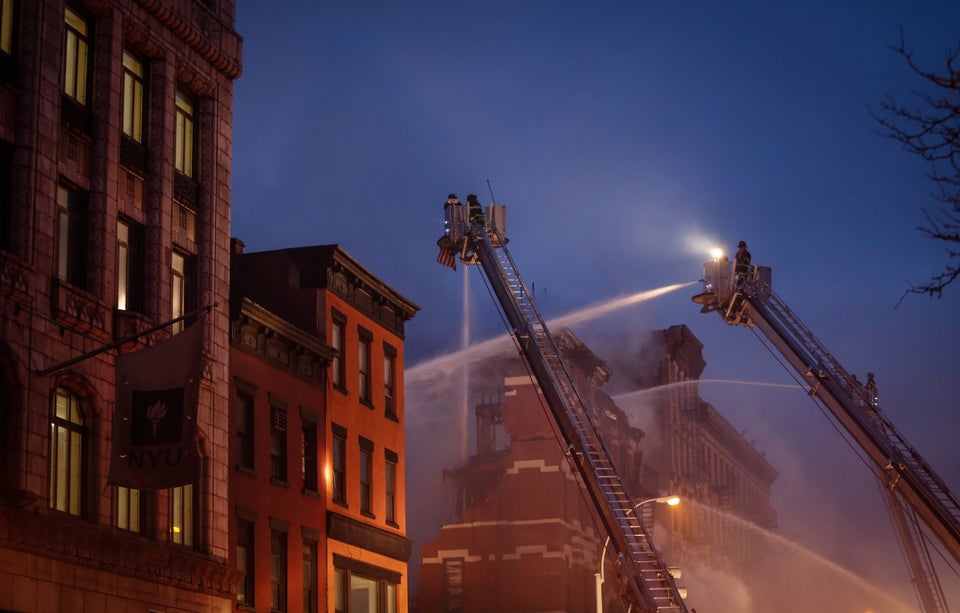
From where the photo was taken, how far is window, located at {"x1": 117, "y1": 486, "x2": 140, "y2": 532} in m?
26.0

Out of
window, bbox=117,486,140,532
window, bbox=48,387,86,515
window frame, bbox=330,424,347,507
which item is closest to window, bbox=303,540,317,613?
window frame, bbox=330,424,347,507

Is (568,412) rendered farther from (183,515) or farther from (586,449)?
(183,515)

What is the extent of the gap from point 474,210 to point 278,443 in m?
7.37

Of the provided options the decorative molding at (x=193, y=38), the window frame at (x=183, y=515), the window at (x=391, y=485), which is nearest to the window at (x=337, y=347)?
the window at (x=391, y=485)

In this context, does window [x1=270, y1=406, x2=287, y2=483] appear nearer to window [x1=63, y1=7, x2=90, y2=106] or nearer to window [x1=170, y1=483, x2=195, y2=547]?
window [x1=170, y1=483, x2=195, y2=547]

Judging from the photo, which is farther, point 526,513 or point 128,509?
point 526,513

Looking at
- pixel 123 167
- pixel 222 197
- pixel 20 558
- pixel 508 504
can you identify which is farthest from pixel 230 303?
pixel 508 504

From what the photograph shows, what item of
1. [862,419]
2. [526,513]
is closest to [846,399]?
[862,419]

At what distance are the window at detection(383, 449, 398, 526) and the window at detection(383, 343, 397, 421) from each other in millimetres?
1199

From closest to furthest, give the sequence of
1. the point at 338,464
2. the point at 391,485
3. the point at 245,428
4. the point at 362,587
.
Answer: the point at 245,428 < the point at 338,464 < the point at 362,587 < the point at 391,485

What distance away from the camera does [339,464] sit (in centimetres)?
3809

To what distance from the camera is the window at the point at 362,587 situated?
37.1 m

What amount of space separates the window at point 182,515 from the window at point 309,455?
7.50 metres

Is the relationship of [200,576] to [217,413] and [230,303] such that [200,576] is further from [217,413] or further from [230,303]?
[230,303]
